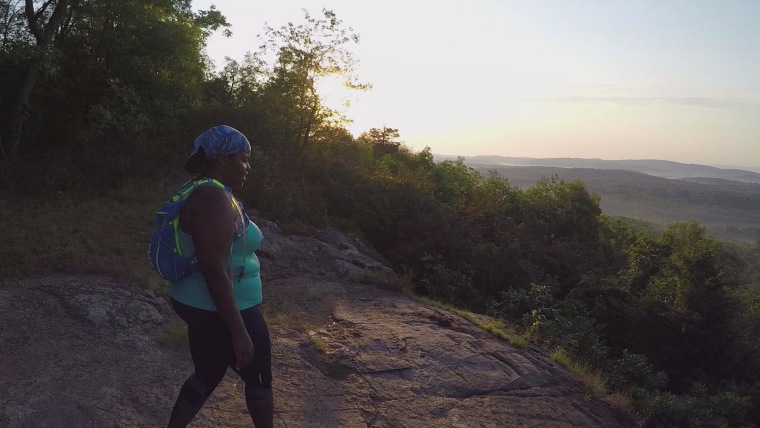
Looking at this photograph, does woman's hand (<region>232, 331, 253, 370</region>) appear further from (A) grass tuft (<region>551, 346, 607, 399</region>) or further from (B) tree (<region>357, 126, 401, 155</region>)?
(B) tree (<region>357, 126, 401, 155</region>)

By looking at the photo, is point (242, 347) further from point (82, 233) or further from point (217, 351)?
point (82, 233)

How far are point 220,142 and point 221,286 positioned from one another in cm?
64

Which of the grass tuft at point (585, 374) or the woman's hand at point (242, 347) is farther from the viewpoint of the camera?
the grass tuft at point (585, 374)

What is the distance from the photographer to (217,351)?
7.41 ft

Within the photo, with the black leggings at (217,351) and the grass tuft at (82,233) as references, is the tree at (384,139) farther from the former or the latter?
the black leggings at (217,351)

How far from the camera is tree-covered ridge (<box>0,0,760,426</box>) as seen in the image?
9.49m

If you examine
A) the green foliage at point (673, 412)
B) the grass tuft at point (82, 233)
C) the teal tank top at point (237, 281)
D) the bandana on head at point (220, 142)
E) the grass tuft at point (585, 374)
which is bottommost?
the green foliage at point (673, 412)

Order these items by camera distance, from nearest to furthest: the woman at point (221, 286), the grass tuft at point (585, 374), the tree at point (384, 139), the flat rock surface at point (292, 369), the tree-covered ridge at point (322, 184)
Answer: the woman at point (221, 286)
the flat rock surface at point (292, 369)
the grass tuft at point (585, 374)
the tree-covered ridge at point (322, 184)
the tree at point (384, 139)

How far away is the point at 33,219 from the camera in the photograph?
735cm

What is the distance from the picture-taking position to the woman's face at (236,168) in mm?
2273

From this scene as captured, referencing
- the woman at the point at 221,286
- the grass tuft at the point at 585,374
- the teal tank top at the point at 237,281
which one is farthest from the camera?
the grass tuft at the point at 585,374

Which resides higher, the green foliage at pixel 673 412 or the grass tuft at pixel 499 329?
the grass tuft at pixel 499 329

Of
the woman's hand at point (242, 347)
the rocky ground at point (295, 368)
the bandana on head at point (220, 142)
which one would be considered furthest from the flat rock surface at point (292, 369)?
the bandana on head at point (220, 142)

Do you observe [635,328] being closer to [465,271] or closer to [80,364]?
[465,271]
